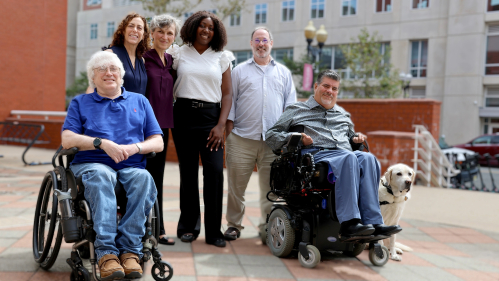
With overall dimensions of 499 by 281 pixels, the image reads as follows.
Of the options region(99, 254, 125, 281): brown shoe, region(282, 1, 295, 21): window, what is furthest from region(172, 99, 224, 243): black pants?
region(282, 1, 295, 21): window

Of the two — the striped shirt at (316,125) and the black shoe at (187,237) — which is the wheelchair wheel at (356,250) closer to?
the striped shirt at (316,125)

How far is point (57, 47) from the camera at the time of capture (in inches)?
634

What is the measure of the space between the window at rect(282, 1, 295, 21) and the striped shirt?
90.8 feet

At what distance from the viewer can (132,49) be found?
3.59 meters

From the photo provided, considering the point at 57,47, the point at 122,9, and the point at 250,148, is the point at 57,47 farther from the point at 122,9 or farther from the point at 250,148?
the point at 122,9

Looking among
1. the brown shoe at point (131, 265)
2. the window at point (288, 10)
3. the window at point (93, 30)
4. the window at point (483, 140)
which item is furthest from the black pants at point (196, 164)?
the window at point (93, 30)

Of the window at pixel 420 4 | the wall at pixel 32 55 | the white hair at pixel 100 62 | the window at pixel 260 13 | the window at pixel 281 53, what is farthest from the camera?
the window at pixel 260 13

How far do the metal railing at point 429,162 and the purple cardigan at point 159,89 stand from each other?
19.7 feet

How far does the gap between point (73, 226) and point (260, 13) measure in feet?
100

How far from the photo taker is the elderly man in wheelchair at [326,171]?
125 inches

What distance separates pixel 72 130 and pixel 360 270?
7.47ft

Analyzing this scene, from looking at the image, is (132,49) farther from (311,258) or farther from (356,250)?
(356,250)

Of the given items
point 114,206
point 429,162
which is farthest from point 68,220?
point 429,162

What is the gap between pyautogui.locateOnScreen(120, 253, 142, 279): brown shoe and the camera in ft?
8.20
